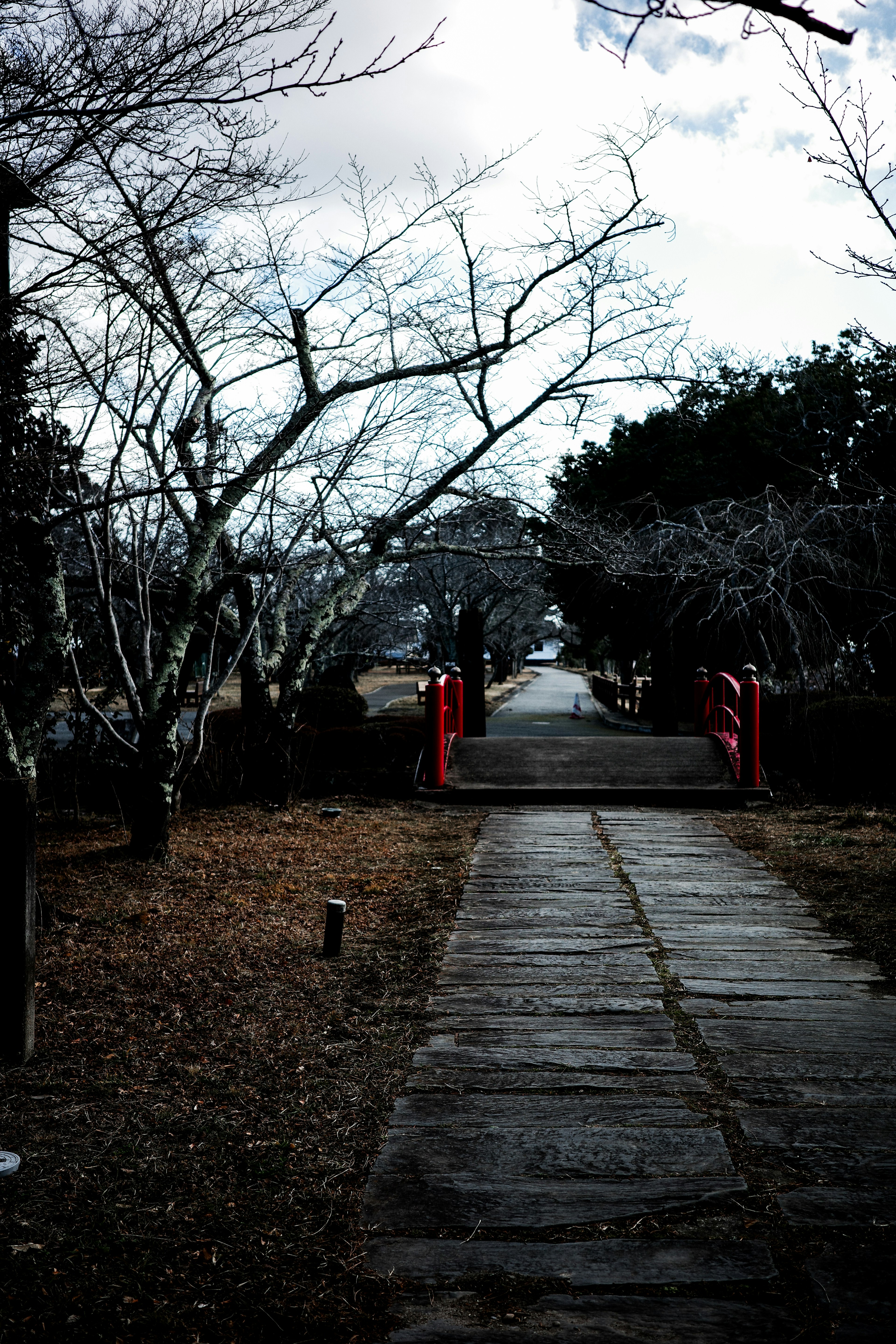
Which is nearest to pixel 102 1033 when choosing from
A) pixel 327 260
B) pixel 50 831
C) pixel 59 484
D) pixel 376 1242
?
pixel 376 1242

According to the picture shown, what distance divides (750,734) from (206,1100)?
8.83 meters

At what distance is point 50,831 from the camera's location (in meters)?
9.26

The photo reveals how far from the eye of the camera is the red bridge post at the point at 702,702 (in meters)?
14.9

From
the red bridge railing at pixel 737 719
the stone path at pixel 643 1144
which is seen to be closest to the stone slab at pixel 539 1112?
the stone path at pixel 643 1144

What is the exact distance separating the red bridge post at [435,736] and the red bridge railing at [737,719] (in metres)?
3.36

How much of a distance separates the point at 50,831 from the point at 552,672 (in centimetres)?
8311

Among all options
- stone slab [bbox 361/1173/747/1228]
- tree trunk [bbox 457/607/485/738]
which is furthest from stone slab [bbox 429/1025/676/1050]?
tree trunk [bbox 457/607/485/738]

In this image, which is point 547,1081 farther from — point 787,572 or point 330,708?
point 330,708

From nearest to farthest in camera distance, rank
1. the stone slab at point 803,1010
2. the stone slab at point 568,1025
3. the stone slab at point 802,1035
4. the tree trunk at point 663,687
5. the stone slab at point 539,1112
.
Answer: the stone slab at point 539,1112 < the stone slab at point 802,1035 < the stone slab at point 568,1025 < the stone slab at point 803,1010 < the tree trunk at point 663,687

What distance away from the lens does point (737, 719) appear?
472 inches

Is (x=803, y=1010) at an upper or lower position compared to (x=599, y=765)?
lower

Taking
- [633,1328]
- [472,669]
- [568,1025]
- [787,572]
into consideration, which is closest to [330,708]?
[472,669]

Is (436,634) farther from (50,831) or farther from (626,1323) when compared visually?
(626,1323)

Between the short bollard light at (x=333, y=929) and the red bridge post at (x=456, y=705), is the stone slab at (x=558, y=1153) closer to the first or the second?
the short bollard light at (x=333, y=929)
